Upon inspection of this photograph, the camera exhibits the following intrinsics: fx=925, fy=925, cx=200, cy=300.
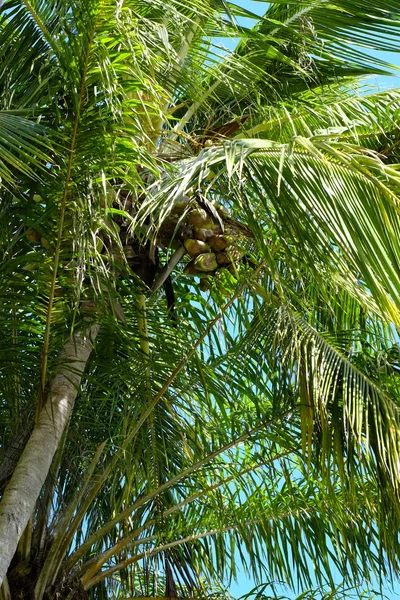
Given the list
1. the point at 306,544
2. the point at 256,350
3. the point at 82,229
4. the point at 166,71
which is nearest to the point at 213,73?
the point at 166,71

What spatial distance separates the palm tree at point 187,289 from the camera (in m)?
→ 3.05

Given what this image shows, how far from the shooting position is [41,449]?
3385 mm

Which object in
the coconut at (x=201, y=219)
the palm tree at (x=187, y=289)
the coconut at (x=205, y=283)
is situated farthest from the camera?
the coconut at (x=205, y=283)

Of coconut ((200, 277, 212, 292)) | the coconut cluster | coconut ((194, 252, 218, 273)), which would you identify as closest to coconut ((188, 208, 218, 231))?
the coconut cluster

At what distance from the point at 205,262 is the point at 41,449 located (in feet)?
3.08

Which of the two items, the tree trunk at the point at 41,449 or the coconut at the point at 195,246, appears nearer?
the tree trunk at the point at 41,449

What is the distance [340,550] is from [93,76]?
8.79 feet

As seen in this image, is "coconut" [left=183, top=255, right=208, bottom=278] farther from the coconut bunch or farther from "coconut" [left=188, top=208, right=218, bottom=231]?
"coconut" [left=188, top=208, right=218, bottom=231]

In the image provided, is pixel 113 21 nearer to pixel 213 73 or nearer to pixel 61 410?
pixel 213 73

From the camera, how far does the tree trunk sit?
305cm

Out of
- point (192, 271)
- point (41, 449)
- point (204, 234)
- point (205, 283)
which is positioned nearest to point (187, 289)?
point (205, 283)

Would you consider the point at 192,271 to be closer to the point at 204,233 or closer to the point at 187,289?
the point at 204,233

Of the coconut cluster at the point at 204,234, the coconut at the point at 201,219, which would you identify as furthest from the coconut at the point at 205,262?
the coconut at the point at 201,219

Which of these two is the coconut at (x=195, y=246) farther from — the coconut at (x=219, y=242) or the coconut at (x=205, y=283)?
the coconut at (x=205, y=283)
